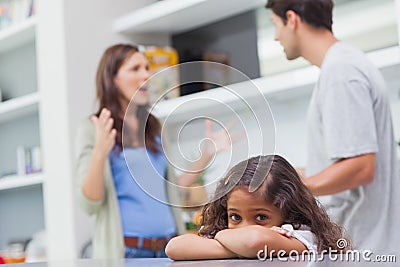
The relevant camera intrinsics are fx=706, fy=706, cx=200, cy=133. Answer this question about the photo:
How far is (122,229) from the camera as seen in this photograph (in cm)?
177

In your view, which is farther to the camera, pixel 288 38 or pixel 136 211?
pixel 136 211

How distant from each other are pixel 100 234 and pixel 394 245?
3.01 ft

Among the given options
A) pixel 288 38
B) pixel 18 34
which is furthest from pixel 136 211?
pixel 18 34

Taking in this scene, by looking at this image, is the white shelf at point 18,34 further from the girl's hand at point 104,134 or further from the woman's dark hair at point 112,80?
the girl's hand at point 104,134

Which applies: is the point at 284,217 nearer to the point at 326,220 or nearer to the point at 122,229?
the point at 326,220

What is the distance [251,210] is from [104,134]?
3.67 ft

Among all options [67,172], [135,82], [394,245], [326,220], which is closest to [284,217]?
[326,220]

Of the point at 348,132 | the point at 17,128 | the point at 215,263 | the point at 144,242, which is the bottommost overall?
the point at 144,242

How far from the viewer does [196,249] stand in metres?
0.48

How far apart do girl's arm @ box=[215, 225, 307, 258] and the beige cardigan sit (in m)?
1.30

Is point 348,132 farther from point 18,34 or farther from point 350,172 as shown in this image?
point 18,34

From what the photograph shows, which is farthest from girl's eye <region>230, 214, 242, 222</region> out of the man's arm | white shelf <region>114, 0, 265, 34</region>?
white shelf <region>114, 0, 265, 34</region>

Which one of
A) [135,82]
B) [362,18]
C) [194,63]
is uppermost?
[362,18]

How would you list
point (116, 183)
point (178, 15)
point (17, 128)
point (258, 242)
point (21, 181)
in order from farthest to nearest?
1. point (17, 128)
2. point (21, 181)
3. point (178, 15)
4. point (116, 183)
5. point (258, 242)
